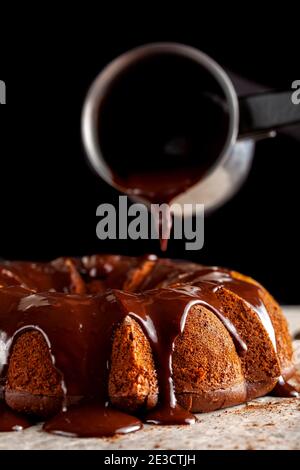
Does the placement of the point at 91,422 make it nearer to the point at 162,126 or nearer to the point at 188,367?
the point at 188,367

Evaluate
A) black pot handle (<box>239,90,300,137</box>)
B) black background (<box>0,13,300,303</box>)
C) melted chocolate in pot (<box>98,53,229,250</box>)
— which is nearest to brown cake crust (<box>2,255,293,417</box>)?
melted chocolate in pot (<box>98,53,229,250</box>)

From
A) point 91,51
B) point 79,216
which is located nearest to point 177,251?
point 79,216

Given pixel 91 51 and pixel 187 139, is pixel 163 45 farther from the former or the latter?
pixel 91 51

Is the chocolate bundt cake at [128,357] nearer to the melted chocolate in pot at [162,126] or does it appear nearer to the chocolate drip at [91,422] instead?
the chocolate drip at [91,422]

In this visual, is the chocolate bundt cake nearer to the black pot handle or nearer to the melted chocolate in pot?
the melted chocolate in pot
